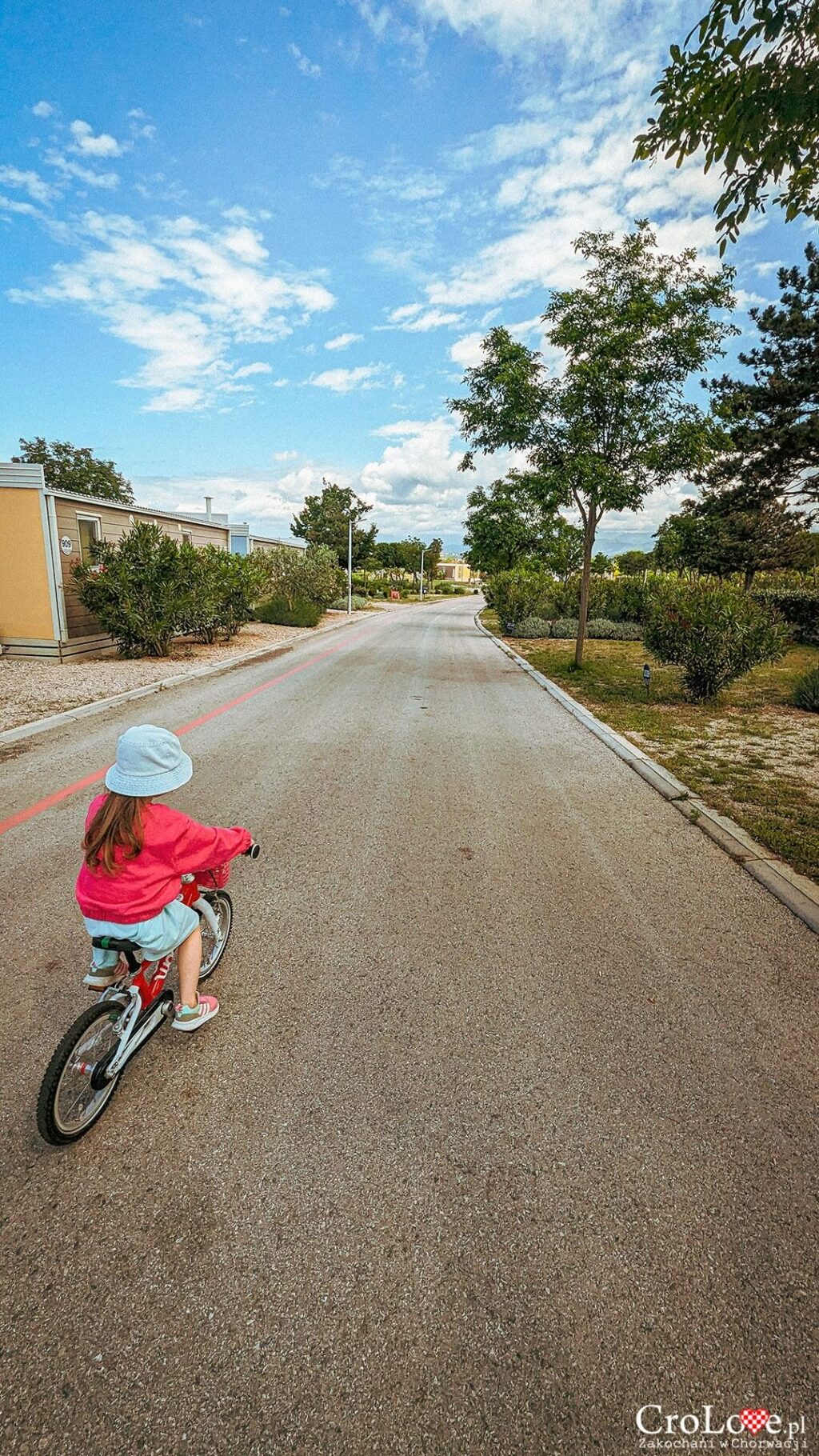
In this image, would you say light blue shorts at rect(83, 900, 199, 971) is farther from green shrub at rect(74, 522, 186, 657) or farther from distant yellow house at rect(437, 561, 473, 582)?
distant yellow house at rect(437, 561, 473, 582)

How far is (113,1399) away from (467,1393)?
2.95ft

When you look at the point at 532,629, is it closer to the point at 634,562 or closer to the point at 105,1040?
the point at 105,1040

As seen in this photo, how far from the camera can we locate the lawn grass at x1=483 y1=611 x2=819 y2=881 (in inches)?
217

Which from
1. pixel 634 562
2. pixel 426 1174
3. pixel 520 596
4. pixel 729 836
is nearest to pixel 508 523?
pixel 520 596

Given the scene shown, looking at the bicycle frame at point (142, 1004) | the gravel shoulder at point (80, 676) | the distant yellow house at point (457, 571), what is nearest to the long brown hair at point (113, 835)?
the bicycle frame at point (142, 1004)

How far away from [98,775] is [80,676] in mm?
6503

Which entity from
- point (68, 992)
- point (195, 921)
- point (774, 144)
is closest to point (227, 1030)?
point (195, 921)

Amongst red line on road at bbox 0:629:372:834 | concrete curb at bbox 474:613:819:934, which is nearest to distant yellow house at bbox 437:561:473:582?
red line on road at bbox 0:629:372:834

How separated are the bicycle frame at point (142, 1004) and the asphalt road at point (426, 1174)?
0.55ft

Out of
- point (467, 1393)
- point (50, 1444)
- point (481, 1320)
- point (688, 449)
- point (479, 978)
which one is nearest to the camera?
point (50, 1444)

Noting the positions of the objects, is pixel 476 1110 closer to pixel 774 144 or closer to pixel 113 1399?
pixel 113 1399

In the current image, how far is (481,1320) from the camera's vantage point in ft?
5.72

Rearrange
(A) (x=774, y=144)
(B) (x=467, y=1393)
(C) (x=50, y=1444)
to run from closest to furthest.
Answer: (C) (x=50, y=1444)
(B) (x=467, y=1393)
(A) (x=774, y=144)

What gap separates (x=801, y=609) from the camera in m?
20.9
